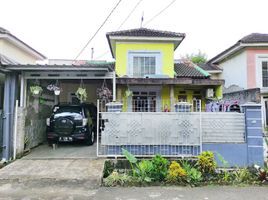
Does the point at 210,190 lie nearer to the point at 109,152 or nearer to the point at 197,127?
the point at 197,127

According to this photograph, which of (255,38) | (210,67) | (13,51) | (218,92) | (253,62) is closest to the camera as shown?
(218,92)

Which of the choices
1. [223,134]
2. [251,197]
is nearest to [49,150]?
[223,134]

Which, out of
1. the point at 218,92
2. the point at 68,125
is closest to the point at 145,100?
the point at 218,92

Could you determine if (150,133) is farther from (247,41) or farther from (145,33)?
(247,41)

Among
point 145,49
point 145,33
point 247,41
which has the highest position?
point 247,41

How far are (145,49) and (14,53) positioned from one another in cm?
744

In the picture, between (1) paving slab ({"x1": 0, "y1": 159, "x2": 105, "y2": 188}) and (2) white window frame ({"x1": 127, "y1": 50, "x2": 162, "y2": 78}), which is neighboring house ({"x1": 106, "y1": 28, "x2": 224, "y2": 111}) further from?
(1) paving slab ({"x1": 0, "y1": 159, "x2": 105, "y2": 188})

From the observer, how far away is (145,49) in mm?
14047

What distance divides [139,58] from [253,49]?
8192 millimetres

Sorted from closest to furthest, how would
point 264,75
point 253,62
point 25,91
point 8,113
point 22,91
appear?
1. point 8,113
2. point 22,91
3. point 25,91
4. point 253,62
5. point 264,75

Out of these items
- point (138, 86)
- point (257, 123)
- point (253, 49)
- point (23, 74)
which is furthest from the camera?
point (253, 49)

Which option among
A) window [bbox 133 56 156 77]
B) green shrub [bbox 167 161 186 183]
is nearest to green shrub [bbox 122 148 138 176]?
green shrub [bbox 167 161 186 183]

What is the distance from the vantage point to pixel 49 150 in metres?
10.0

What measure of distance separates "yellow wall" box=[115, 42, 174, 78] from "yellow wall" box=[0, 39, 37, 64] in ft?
19.0
